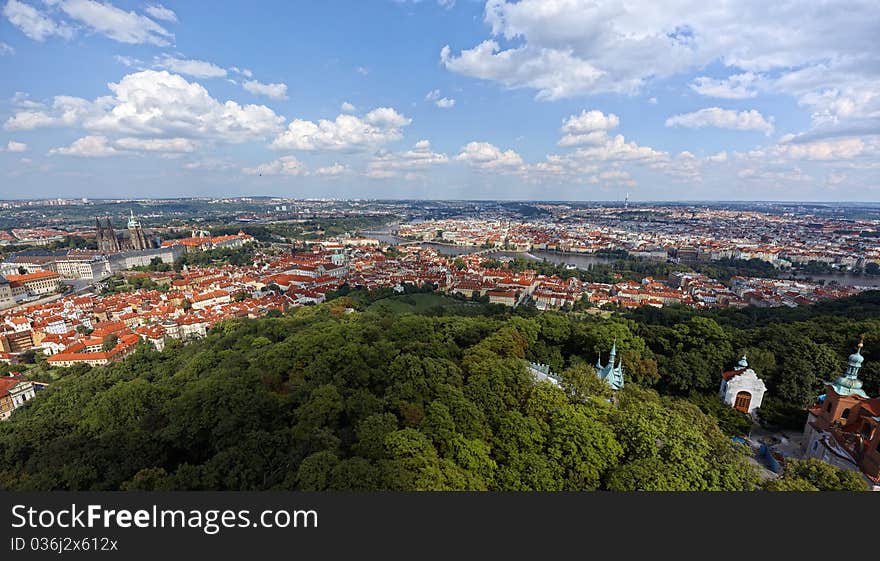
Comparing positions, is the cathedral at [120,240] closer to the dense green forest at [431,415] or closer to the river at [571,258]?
→ the river at [571,258]

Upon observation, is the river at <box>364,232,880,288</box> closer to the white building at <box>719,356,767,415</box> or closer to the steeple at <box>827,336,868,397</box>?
the white building at <box>719,356,767,415</box>

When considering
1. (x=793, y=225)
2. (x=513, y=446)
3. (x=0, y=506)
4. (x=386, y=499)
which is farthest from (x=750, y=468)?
(x=793, y=225)

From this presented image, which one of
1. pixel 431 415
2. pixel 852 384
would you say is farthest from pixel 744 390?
pixel 431 415

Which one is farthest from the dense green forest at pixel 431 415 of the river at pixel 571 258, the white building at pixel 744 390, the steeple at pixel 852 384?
the river at pixel 571 258

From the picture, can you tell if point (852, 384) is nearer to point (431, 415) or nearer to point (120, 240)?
point (431, 415)

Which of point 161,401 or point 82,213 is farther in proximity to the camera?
point 82,213

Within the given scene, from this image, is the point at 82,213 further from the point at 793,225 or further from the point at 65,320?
the point at 793,225
